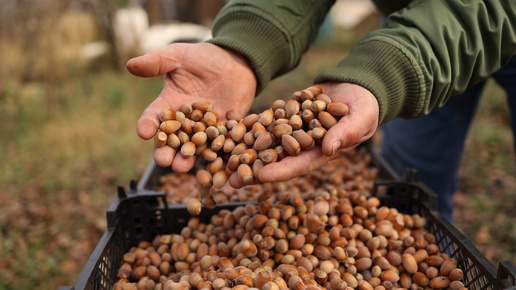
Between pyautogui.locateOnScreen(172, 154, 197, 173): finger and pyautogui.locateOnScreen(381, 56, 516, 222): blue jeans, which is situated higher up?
pyautogui.locateOnScreen(172, 154, 197, 173): finger

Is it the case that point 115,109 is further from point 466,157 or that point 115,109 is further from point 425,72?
point 425,72

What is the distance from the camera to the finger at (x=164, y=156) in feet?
3.75

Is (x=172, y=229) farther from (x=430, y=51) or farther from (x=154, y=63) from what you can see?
(x=430, y=51)

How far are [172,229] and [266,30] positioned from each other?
0.79 meters

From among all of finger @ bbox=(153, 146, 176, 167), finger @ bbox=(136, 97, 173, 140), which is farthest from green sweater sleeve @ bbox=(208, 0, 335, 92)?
finger @ bbox=(153, 146, 176, 167)

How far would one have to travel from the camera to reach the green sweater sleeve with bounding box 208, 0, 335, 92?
1.41 metres

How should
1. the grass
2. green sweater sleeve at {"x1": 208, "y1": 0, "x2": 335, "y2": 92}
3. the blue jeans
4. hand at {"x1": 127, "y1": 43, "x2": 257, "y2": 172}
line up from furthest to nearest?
the grass < the blue jeans < green sweater sleeve at {"x1": 208, "y1": 0, "x2": 335, "y2": 92} < hand at {"x1": 127, "y1": 43, "x2": 257, "y2": 172}

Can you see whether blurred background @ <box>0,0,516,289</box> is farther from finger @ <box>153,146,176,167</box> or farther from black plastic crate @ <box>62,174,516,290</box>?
finger @ <box>153,146,176,167</box>

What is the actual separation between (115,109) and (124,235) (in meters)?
2.93

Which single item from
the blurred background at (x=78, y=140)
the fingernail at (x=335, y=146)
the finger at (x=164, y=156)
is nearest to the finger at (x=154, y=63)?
the finger at (x=164, y=156)

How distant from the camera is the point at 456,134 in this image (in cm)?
195

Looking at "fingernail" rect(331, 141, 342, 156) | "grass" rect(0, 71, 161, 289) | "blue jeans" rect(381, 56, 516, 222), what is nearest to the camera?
"fingernail" rect(331, 141, 342, 156)

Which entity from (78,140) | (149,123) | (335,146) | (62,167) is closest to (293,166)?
(335,146)

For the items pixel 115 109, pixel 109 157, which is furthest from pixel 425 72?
pixel 115 109
